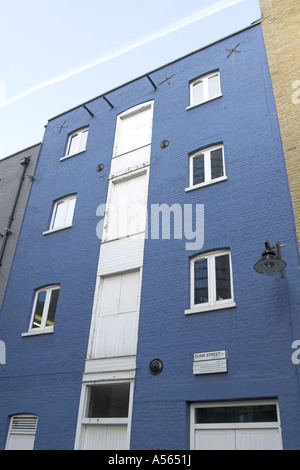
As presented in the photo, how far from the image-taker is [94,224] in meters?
13.5

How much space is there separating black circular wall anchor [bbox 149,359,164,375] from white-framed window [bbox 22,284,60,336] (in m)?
3.85

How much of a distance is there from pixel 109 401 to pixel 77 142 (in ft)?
35.0

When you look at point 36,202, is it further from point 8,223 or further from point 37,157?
point 37,157

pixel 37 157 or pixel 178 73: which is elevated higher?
pixel 178 73

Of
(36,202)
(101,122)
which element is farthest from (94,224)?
(101,122)

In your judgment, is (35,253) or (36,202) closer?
(35,253)

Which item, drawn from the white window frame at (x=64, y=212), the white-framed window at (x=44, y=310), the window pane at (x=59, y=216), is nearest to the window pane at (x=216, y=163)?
the white window frame at (x=64, y=212)

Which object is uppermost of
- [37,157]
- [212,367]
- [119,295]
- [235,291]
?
[37,157]

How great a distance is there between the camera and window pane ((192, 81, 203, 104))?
1409 centimetres

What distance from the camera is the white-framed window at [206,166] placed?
11891 millimetres

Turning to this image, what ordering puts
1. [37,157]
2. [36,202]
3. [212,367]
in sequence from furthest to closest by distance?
1. [37,157]
2. [36,202]
3. [212,367]

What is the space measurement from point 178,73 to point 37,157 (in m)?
6.99

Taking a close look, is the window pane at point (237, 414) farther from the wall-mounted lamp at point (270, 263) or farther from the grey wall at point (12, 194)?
the grey wall at point (12, 194)

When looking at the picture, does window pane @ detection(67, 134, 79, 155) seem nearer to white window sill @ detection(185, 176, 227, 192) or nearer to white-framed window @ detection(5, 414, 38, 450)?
white window sill @ detection(185, 176, 227, 192)
